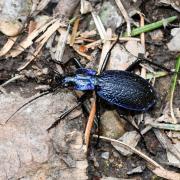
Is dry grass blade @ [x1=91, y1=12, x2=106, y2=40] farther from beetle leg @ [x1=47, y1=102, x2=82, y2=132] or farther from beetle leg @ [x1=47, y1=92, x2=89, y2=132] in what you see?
beetle leg @ [x1=47, y1=102, x2=82, y2=132]

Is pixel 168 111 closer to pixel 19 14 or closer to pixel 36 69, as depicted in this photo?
pixel 36 69

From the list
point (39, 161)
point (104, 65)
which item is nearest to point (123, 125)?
point (104, 65)

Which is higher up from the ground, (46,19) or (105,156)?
(46,19)

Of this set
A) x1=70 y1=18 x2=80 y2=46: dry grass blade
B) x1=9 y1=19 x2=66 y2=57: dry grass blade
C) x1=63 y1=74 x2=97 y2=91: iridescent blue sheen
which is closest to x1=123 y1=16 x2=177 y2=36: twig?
x1=70 y1=18 x2=80 y2=46: dry grass blade

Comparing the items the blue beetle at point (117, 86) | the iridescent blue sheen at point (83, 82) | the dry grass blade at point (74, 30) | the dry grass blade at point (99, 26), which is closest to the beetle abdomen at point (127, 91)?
the blue beetle at point (117, 86)

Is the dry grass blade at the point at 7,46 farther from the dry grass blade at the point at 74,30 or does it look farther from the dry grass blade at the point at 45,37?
the dry grass blade at the point at 74,30

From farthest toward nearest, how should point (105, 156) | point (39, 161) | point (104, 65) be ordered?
point (104, 65) → point (105, 156) → point (39, 161)

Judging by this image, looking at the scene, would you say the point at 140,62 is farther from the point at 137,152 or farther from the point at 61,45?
the point at 137,152

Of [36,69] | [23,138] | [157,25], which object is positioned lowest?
[23,138]

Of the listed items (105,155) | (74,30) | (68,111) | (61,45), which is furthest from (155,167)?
(74,30)
